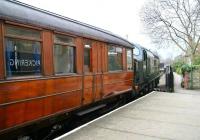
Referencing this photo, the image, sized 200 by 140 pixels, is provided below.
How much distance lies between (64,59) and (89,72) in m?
1.51

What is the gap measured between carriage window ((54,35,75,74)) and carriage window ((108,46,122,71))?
306cm

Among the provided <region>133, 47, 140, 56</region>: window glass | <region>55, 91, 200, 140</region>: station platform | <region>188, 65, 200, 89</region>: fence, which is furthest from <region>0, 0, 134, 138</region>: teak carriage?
<region>188, 65, 200, 89</region>: fence

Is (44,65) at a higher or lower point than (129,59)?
lower

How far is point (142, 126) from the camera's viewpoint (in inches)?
329

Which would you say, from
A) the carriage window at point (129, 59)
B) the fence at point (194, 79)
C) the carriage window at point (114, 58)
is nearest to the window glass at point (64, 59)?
the carriage window at point (114, 58)

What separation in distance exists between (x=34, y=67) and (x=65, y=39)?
1450 millimetres

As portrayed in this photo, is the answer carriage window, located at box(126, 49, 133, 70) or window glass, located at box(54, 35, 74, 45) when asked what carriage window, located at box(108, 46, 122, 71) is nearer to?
carriage window, located at box(126, 49, 133, 70)

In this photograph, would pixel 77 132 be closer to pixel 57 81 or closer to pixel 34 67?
pixel 57 81

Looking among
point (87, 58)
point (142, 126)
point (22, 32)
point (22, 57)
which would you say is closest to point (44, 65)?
point (22, 57)

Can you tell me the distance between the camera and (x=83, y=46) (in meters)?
8.54

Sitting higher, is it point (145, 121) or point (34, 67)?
point (34, 67)

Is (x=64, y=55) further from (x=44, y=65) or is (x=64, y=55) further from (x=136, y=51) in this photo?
(x=136, y=51)

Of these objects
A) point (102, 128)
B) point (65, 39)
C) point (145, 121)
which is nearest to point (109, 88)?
point (145, 121)

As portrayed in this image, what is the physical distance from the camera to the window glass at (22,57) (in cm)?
562
